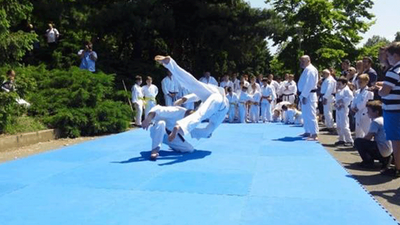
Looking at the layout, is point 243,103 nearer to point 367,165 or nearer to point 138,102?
point 138,102

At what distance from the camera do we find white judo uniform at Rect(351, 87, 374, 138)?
7746 mm

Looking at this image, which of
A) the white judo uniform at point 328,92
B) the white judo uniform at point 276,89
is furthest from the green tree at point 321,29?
the white judo uniform at point 328,92

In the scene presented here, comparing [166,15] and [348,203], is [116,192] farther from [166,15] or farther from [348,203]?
[166,15]

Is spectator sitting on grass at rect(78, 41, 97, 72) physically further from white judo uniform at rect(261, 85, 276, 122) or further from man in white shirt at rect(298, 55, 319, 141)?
man in white shirt at rect(298, 55, 319, 141)

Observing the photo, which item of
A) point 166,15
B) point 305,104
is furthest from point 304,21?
point 305,104

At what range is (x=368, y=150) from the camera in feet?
21.0

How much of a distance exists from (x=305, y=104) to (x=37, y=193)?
6.52 metres

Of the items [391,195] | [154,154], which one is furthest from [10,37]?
[391,195]

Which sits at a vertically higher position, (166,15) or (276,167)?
(166,15)

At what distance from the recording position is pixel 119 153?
8.14 metres

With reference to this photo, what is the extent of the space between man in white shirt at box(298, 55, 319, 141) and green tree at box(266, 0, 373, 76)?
1679 cm

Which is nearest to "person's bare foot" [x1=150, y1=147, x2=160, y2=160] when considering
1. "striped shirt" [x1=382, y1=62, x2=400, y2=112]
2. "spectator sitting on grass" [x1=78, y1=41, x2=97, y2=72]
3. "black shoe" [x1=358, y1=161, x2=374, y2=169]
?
"black shoe" [x1=358, y1=161, x2=374, y2=169]

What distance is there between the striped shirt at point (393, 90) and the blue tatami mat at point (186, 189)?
112 cm

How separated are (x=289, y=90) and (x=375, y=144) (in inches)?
359
